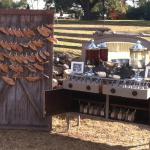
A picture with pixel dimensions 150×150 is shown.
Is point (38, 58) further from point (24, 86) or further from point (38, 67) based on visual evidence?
point (24, 86)

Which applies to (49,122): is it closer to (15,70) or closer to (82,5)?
(15,70)

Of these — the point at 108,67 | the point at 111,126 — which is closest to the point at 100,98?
the point at 108,67

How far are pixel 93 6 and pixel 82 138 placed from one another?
52.1 metres

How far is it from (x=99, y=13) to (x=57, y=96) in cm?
5340

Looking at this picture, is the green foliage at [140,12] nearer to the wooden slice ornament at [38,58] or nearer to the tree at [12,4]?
the tree at [12,4]

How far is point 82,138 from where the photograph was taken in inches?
299

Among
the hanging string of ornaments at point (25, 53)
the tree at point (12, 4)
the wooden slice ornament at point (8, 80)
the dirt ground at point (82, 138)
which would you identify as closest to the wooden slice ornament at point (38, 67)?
the hanging string of ornaments at point (25, 53)

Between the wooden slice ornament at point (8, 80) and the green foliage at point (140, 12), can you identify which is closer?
the wooden slice ornament at point (8, 80)

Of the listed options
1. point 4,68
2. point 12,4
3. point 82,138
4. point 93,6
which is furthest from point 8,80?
point 12,4

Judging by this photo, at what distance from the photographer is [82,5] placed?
196 ft

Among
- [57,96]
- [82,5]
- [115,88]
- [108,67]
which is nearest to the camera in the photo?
[115,88]

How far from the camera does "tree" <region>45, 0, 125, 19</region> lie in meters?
55.9

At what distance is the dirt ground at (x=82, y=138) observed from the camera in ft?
23.3

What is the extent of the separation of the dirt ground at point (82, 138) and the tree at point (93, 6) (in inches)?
1873
